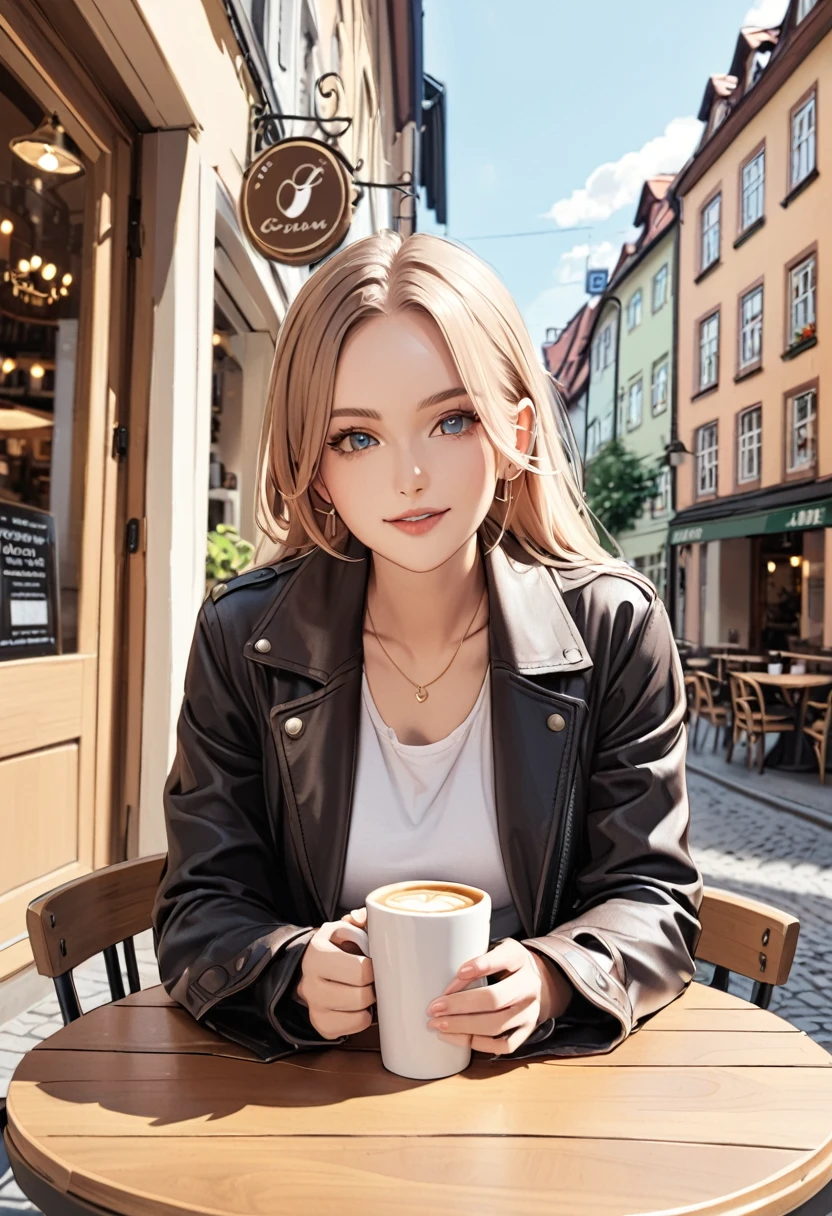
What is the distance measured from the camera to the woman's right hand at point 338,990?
0.95 meters

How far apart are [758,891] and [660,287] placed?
21.7m

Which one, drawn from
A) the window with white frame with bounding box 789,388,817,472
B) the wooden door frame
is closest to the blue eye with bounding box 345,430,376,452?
the wooden door frame

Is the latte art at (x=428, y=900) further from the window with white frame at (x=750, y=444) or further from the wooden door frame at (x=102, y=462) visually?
the window with white frame at (x=750, y=444)

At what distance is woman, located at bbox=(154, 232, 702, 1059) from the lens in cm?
107

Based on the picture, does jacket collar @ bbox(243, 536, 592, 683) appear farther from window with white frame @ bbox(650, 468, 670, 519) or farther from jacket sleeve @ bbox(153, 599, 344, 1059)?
window with white frame @ bbox(650, 468, 670, 519)

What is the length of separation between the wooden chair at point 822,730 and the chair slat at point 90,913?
730 centimetres

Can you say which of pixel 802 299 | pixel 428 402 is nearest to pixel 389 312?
pixel 428 402

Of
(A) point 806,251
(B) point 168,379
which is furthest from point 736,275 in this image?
(B) point 168,379

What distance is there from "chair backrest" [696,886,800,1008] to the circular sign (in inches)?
150

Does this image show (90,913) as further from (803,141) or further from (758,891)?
(803,141)

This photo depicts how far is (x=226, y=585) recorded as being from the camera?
4.67 feet

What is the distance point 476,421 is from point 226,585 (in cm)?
49

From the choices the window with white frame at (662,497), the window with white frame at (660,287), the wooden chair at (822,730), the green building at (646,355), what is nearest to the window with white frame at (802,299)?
the green building at (646,355)

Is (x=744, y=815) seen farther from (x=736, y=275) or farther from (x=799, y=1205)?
(x=736, y=275)
